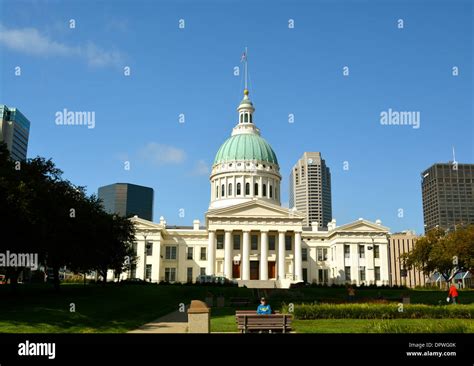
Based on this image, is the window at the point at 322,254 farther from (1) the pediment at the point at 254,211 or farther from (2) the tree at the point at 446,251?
(2) the tree at the point at 446,251

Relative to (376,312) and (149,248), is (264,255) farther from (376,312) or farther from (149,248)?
(376,312)

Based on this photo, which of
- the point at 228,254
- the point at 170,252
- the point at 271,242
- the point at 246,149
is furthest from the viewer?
the point at 246,149

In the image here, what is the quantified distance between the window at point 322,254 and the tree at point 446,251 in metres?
15.5

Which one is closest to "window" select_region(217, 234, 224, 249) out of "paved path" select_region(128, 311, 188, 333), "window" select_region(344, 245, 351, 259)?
"window" select_region(344, 245, 351, 259)

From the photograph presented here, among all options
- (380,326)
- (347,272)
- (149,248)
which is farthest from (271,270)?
(380,326)

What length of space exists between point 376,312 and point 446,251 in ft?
174

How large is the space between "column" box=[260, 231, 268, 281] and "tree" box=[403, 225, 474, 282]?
24.0 m

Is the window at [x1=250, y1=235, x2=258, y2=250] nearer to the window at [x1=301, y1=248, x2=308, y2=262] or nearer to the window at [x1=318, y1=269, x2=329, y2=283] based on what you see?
the window at [x1=301, y1=248, x2=308, y2=262]

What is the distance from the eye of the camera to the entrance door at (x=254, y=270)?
94688 millimetres

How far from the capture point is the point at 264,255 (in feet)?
303

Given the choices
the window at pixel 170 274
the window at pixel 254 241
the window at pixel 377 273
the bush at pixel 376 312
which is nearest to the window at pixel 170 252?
the window at pixel 170 274

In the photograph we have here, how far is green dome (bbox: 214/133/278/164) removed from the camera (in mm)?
112188
